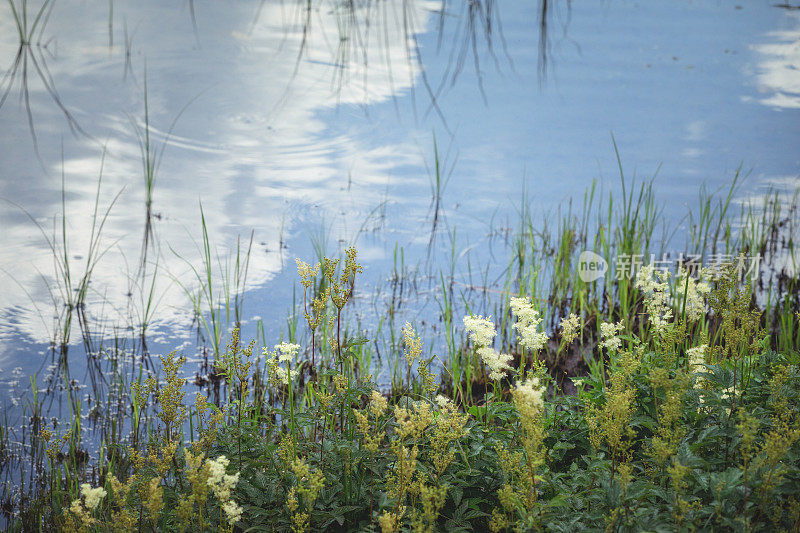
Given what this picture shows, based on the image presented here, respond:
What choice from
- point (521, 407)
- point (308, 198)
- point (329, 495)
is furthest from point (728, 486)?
point (308, 198)

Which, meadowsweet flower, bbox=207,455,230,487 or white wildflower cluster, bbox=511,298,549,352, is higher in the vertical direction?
white wildflower cluster, bbox=511,298,549,352

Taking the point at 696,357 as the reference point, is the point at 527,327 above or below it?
above

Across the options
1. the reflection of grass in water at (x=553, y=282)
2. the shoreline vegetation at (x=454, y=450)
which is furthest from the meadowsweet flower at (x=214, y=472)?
the reflection of grass in water at (x=553, y=282)

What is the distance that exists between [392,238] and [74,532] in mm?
3450

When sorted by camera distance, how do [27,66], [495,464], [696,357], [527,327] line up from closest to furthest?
[495,464] < [527,327] < [696,357] < [27,66]

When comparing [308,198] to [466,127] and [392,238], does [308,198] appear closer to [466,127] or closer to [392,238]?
[392,238]

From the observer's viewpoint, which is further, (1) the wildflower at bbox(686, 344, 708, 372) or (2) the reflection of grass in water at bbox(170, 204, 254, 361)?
(2) the reflection of grass in water at bbox(170, 204, 254, 361)

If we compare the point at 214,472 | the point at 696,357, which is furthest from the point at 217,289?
the point at 696,357

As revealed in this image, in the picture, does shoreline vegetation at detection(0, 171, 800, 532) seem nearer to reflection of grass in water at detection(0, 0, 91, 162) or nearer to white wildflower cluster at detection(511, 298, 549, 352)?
white wildflower cluster at detection(511, 298, 549, 352)

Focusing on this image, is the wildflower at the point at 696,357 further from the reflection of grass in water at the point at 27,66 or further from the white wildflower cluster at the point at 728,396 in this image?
the reflection of grass in water at the point at 27,66

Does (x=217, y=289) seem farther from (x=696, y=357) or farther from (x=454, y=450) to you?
(x=696, y=357)

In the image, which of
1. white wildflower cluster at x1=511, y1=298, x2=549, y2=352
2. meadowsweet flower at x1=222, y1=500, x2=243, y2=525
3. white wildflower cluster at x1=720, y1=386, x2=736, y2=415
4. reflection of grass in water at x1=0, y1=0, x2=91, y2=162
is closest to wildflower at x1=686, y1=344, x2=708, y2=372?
white wildflower cluster at x1=720, y1=386, x2=736, y2=415

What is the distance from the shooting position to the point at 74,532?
5.32 feet

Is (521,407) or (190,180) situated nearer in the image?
(521,407)
